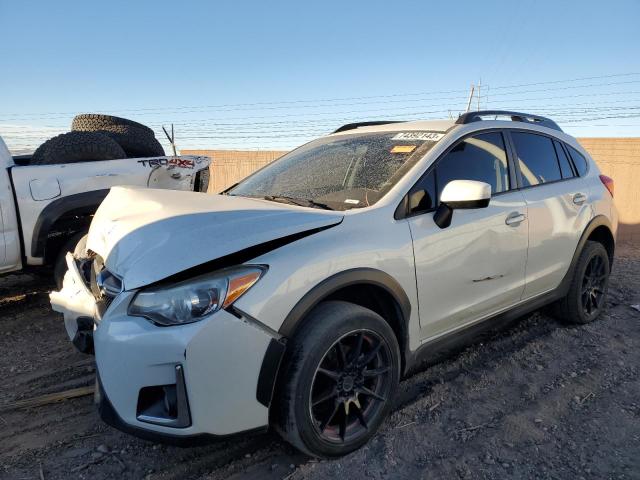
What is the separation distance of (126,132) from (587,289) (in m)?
5.14

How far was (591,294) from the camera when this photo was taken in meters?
4.43

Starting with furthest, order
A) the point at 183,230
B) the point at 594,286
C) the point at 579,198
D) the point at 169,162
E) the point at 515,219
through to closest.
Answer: the point at 169,162 → the point at 594,286 → the point at 579,198 → the point at 515,219 → the point at 183,230

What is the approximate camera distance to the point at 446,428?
110 inches

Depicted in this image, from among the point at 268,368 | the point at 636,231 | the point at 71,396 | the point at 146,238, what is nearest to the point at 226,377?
the point at 268,368

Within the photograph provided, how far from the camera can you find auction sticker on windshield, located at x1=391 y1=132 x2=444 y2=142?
10.4 feet

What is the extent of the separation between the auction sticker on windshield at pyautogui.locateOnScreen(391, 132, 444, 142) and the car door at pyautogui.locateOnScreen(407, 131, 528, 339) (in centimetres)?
14

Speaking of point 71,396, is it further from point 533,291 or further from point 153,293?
point 533,291

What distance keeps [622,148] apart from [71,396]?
46.3 feet

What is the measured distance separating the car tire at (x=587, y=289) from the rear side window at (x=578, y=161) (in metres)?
0.62

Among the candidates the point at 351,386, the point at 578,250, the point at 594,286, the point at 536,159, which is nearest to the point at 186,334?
the point at 351,386

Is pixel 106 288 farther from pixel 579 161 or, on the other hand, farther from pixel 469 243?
pixel 579 161

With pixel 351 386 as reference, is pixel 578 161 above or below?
above

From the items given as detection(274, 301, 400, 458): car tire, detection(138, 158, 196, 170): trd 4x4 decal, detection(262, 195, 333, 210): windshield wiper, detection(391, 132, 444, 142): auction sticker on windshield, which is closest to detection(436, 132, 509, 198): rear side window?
detection(391, 132, 444, 142): auction sticker on windshield

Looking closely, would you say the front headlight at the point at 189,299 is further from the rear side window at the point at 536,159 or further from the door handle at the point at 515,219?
the rear side window at the point at 536,159
